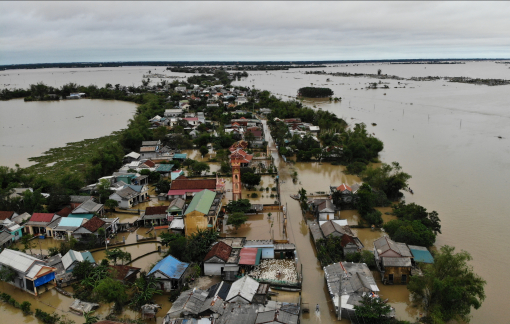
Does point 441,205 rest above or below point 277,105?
below

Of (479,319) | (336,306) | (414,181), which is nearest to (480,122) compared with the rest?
(414,181)

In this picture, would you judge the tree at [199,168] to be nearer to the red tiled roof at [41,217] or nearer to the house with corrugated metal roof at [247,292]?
the red tiled roof at [41,217]

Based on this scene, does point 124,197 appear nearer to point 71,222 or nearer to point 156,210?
point 156,210

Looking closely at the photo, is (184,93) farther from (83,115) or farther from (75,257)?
(75,257)

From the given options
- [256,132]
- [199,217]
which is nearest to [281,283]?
[199,217]

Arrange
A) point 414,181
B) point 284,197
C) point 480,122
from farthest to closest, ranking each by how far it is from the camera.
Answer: point 480,122, point 414,181, point 284,197

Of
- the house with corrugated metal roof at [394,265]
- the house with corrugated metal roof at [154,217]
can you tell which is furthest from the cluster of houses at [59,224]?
the house with corrugated metal roof at [394,265]
